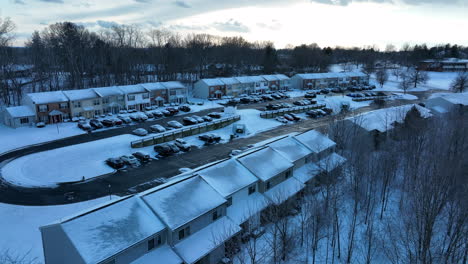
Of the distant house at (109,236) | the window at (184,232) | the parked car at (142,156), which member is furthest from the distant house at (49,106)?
the window at (184,232)

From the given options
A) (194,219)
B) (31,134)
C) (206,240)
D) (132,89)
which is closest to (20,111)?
(31,134)

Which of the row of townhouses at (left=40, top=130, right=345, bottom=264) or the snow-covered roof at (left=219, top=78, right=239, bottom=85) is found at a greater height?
the snow-covered roof at (left=219, top=78, right=239, bottom=85)

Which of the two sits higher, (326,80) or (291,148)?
(326,80)

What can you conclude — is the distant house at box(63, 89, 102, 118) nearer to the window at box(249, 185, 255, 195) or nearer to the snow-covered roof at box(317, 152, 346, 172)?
the window at box(249, 185, 255, 195)

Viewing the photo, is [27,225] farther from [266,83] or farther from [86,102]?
[266,83]

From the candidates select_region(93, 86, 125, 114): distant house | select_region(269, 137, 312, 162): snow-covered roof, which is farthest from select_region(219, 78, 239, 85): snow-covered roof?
select_region(269, 137, 312, 162): snow-covered roof

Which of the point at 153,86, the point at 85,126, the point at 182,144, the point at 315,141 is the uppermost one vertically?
the point at 153,86
